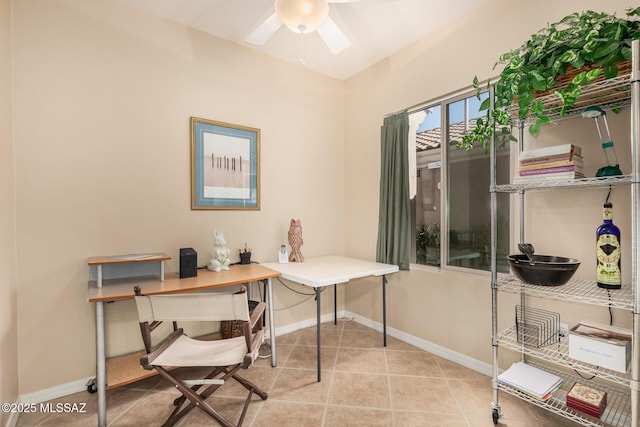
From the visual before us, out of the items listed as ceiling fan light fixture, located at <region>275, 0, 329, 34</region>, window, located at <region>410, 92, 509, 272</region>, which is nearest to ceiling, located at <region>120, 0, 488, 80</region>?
ceiling fan light fixture, located at <region>275, 0, 329, 34</region>

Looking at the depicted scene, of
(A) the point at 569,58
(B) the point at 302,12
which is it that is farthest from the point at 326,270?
(A) the point at 569,58

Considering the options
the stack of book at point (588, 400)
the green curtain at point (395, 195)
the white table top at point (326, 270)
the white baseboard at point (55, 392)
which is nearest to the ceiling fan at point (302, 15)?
the green curtain at point (395, 195)

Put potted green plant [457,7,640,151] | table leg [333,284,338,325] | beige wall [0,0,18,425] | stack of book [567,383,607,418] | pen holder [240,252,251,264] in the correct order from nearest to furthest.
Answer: potted green plant [457,7,640,151]
stack of book [567,383,607,418]
beige wall [0,0,18,425]
pen holder [240,252,251,264]
table leg [333,284,338,325]

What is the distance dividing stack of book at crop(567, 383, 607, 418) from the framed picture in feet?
8.54

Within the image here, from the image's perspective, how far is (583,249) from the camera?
185cm

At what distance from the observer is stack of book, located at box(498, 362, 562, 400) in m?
1.69

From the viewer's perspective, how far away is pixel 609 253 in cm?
156

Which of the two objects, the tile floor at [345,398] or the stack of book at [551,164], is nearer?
the stack of book at [551,164]

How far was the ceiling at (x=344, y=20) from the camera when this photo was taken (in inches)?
89.6

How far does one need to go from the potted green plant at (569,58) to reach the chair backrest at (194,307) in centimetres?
178

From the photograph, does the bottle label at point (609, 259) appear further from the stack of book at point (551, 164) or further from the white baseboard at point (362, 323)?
the white baseboard at point (362, 323)

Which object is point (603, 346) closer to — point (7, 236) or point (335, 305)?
point (335, 305)

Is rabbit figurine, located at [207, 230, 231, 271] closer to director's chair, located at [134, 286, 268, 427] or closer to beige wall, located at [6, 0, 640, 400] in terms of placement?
beige wall, located at [6, 0, 640, 400]

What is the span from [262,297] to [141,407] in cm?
123
